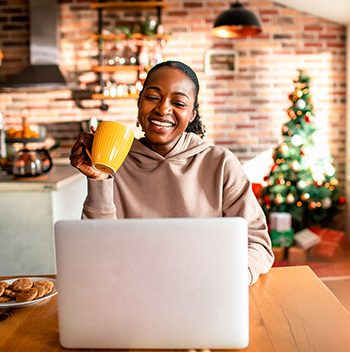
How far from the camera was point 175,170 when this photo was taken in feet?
4.14

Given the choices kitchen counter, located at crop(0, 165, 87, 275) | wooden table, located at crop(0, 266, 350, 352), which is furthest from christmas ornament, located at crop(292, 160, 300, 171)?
wooden table, located at crop(0, 266, 350, 352)

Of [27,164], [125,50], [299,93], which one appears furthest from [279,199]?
[27,164]

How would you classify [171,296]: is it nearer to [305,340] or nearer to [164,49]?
[305,340]

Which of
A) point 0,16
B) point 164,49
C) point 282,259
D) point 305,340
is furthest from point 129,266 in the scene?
point 0,16

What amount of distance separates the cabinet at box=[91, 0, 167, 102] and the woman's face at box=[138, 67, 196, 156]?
2608 millimetres

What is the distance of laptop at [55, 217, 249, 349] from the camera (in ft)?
1.94

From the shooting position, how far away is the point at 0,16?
3.97 meters

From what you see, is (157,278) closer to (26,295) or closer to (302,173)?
(26,295)

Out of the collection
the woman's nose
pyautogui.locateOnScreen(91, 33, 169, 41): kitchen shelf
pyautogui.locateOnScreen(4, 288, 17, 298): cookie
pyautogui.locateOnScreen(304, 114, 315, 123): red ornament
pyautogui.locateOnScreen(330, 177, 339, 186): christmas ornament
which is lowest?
pyautogui.locateOnScreen(330, 177, 339, 186): christmas ornament

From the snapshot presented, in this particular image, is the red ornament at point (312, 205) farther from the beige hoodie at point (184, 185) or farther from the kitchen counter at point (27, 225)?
the beige hoodie at point (184, 185)

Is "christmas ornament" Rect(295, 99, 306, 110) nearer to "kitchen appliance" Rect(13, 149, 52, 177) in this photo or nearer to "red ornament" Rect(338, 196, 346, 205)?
"red ornament" Rect(338, 196, 346, 205)

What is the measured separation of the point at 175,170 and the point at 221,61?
291 cm

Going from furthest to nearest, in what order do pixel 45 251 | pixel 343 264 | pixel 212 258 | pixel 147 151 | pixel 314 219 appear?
pixel 314 219
pixel 343 264
pixel 45 251
pixel 147 151
pixel 212 258

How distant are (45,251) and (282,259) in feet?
6.85
